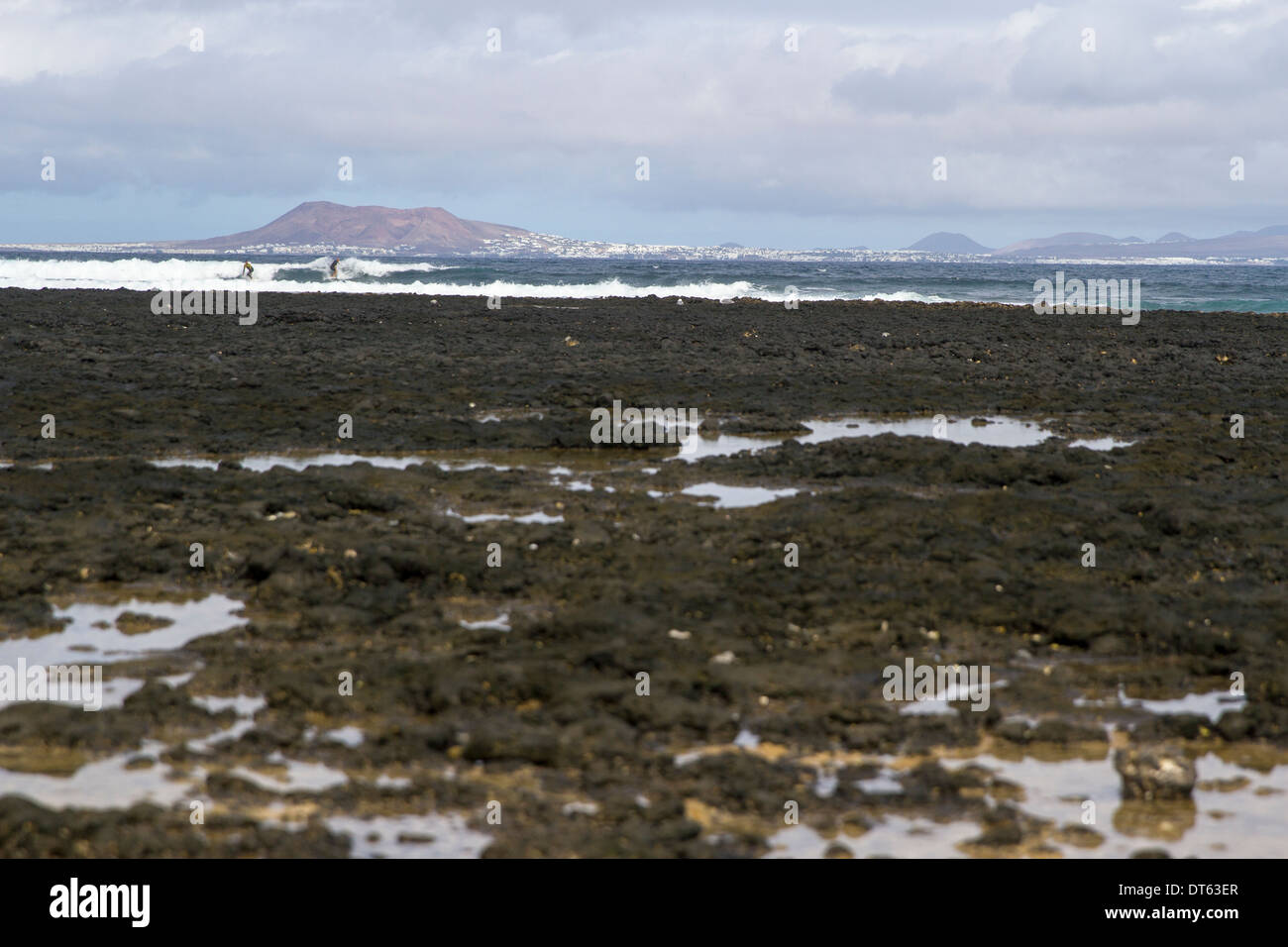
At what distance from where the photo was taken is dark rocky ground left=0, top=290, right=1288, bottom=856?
6.02 meters

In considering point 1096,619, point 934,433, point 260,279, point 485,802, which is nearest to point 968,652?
point 1096,619

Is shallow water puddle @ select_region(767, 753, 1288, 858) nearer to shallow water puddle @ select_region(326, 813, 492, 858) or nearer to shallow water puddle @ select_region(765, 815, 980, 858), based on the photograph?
shallow water puddle @ select_region(765, 815, 980, 858)

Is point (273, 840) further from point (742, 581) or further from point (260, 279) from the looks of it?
point (260, 279)

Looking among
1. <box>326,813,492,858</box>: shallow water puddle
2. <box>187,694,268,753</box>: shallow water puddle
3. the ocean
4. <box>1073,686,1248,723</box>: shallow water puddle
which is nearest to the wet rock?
<box>1073,686,1248,723</box>: shallow water puddle

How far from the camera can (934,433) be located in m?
17.6

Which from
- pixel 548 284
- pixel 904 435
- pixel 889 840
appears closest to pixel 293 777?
pixel 889 840

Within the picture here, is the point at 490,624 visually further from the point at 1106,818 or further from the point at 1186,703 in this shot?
the point at 1186,703

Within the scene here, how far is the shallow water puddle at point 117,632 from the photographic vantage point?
795cm

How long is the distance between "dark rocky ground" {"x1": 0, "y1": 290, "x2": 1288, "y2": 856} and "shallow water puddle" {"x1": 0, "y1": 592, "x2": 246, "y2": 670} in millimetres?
214

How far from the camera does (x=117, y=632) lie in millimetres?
8414

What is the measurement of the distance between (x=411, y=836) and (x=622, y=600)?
361 centimetres

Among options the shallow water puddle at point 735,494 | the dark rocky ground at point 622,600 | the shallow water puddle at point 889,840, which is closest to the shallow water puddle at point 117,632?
the dark rocky ground at point 622,600

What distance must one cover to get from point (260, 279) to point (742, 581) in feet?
197

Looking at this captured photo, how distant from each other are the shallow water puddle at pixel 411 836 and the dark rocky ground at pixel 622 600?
0.11 metres
